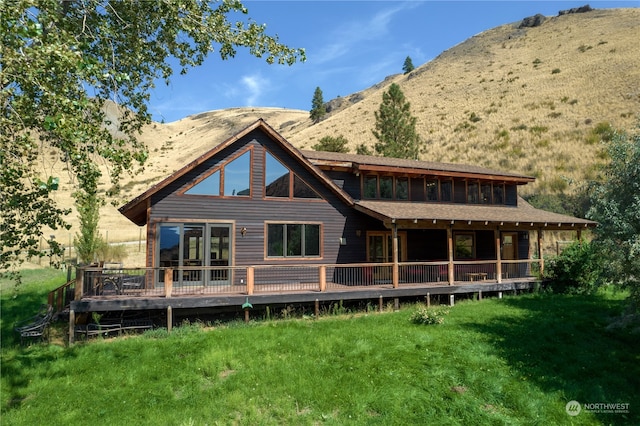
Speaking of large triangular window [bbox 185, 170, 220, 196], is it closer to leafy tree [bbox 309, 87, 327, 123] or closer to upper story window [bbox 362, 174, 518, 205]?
upper story window [bbox 362, 174, 518, 205]

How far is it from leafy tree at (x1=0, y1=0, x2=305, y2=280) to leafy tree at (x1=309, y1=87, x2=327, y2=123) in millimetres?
78814

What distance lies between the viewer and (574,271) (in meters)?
17.8

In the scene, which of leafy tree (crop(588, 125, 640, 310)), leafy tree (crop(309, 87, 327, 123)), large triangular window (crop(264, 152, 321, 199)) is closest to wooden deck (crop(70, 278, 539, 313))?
large triangular window (crop(264, 152, 321, 199))

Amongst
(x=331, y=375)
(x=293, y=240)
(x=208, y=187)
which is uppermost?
(x=208, y=187)

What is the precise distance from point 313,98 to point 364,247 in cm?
7769

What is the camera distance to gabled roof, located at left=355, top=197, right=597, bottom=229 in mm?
16016

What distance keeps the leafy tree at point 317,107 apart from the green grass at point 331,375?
80.4 meters

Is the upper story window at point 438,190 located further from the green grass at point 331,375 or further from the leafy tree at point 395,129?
the leafy tree at point 395,129

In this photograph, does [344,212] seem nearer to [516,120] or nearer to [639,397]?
[639,397]

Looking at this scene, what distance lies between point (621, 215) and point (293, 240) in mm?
10928

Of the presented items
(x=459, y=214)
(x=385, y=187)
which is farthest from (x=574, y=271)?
(x=385, y=187)

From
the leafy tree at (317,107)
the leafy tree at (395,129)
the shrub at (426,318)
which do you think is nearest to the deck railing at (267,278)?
the shrub at (426,318)

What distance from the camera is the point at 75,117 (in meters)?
7.05

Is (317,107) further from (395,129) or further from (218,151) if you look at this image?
(218,151)
